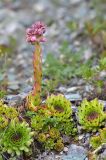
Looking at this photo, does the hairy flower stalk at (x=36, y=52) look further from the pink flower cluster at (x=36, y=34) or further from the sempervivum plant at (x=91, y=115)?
the sempervivum plant at (x=91, y=115)

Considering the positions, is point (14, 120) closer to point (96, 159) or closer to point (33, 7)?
point (96, 159)

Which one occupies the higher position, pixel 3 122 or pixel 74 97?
pixel 74 97

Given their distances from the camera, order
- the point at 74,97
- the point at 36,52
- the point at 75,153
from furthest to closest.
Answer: the point at 74,97, the point at 36,52, the point at 75,153

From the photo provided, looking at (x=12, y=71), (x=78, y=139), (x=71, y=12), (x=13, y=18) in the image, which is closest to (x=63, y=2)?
(x=71, y=12)

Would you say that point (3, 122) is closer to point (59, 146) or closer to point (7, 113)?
point (7, 113)

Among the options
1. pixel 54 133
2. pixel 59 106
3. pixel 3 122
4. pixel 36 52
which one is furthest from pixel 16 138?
pixel 36 52

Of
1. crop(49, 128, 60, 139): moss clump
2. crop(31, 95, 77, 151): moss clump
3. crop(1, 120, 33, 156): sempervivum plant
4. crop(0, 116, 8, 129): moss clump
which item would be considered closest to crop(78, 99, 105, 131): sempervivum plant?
crop(31, 95, 77, 151): moss clump

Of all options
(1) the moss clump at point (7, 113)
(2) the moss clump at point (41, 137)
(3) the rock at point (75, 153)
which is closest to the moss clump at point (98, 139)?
(3) the rock at point (75, 153)

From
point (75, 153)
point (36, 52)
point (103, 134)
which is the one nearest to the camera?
point (103, 134)
